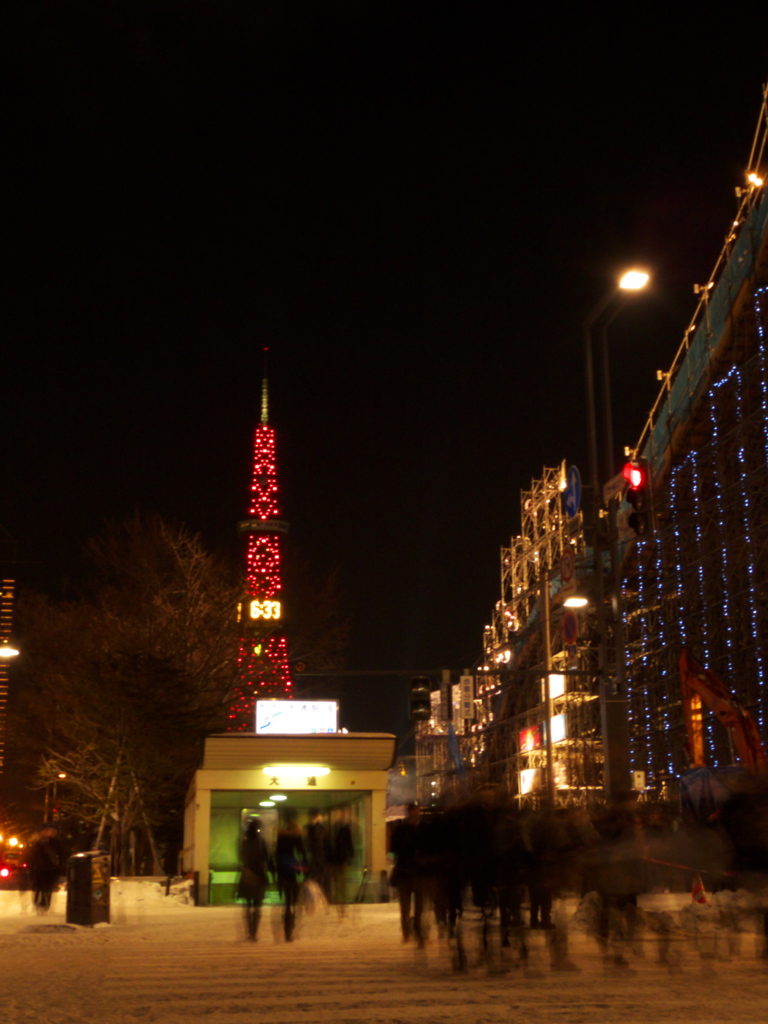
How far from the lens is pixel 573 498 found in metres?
19.5

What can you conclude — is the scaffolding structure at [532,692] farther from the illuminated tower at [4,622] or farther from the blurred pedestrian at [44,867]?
the blurred pedestrian at [44,867]

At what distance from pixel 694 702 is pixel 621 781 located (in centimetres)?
1261

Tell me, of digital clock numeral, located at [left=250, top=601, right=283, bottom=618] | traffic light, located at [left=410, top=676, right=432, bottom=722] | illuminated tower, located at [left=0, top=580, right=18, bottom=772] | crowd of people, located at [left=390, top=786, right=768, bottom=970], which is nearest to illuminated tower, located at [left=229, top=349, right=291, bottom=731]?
digital clock numeral, located at [left=250, top=601, right=283, bottom=618]

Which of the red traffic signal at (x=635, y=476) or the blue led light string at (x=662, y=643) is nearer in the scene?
the red traffic signal at (x=635, y=476)

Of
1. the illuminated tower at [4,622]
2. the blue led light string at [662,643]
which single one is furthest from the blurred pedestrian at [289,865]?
the blue led light string at [662,643]

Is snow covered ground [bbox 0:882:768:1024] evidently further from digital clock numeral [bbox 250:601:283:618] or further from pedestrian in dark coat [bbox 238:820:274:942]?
digital clock numeral [bbox 250:601:283:618]

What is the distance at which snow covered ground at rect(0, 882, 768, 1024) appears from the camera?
8.73m

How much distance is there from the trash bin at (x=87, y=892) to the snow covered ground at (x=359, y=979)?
48 centimetres

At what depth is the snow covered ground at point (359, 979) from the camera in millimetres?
8734

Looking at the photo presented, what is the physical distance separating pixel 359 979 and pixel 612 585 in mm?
9873

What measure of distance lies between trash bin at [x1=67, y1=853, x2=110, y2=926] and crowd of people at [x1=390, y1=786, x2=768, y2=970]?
630cm

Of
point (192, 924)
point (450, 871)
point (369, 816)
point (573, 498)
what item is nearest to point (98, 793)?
point (369, 816)

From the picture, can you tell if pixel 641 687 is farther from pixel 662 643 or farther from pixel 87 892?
pixel 87 892

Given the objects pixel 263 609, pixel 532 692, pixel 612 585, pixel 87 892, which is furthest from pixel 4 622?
pixel 612 585
